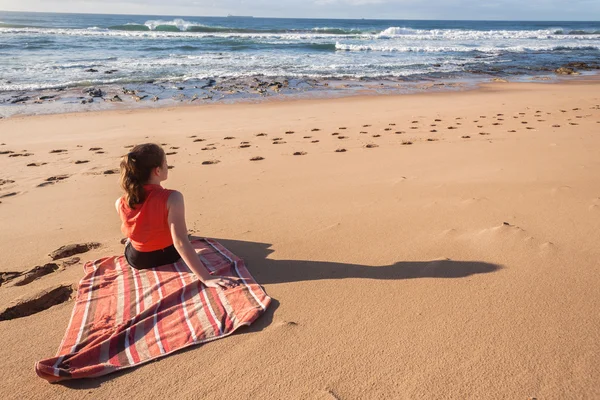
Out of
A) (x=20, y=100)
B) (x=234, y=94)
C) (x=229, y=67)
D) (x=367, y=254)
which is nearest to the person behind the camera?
(x=367, y=254)

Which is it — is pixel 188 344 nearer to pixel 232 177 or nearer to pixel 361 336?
pixel 361 336

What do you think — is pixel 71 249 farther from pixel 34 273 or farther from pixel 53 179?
pixel 53 179

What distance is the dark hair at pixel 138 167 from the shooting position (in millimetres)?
2686

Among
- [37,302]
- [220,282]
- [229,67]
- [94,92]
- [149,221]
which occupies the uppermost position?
[229,67]

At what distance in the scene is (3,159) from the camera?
6141 millimetres

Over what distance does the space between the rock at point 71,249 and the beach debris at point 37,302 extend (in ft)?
1.88

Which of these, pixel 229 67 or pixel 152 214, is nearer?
pixel 152 214

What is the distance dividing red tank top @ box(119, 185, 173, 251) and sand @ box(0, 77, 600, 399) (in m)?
0.51

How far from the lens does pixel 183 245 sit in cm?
273

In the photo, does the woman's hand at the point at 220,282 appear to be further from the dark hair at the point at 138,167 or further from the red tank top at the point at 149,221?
the dark hair at the point at 138,167

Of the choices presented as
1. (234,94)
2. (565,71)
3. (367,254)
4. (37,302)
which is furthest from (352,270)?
(565,71)

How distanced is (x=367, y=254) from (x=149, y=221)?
148cm

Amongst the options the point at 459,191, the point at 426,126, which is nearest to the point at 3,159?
the point at 459,191

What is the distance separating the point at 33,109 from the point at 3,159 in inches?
193
